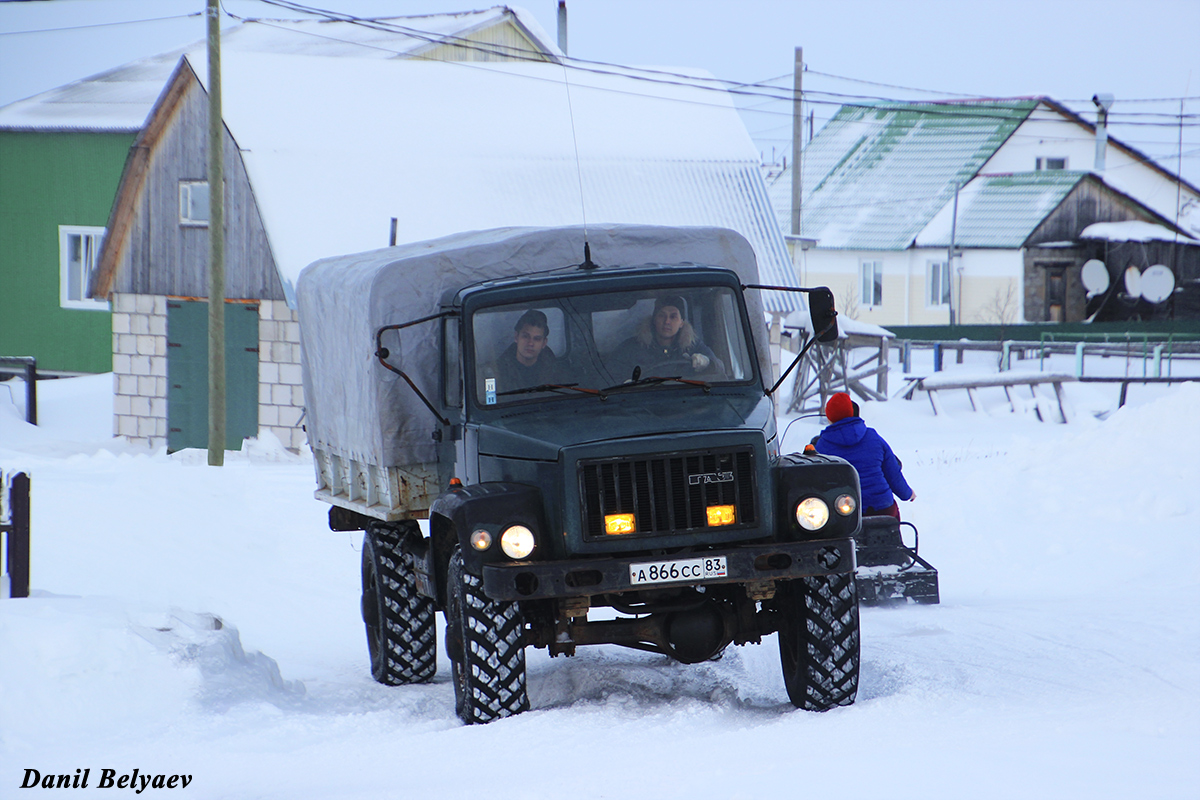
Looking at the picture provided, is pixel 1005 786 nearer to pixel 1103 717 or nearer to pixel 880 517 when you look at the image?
pixel 1103 717

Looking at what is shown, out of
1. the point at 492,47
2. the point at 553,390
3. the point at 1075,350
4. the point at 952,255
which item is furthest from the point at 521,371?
the point at 952,255

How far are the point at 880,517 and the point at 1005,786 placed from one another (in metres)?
5.31

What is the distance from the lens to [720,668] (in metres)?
8.77

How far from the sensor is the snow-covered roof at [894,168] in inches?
2053

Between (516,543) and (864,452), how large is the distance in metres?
4.58

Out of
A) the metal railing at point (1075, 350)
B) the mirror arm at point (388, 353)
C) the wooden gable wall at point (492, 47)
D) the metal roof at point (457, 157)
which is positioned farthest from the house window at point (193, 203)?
the mirror arm at point (388, 353)

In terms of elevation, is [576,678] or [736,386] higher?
[736,386]

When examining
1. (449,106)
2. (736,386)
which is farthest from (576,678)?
(449,106)

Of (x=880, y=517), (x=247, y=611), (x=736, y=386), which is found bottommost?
(x=247, y=611)

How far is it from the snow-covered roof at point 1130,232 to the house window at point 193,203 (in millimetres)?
33931

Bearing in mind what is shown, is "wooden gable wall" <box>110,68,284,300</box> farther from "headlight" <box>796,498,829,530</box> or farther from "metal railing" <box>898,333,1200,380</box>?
"headlight" <box>796,498,829,530</box>

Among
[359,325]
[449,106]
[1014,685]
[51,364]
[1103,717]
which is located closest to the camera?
[1103,717]

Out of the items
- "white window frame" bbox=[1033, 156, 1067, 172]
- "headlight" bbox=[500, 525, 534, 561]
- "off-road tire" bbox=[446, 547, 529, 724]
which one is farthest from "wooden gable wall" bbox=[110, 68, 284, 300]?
"white window frame" bbox=[1033, 156, 1067, 172]

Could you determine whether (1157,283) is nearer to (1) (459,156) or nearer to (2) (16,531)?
(1) (459,156)
